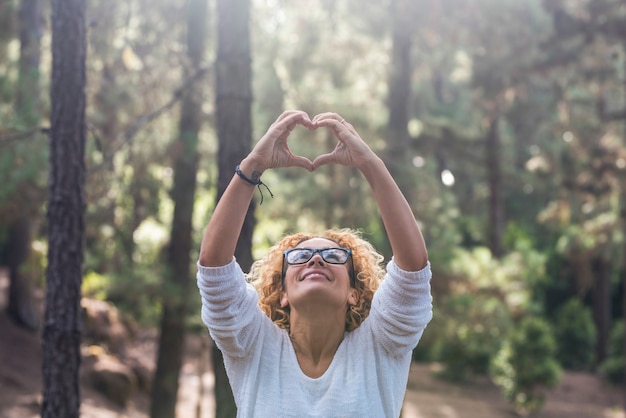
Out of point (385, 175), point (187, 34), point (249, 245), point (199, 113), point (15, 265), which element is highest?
point (187, 34)

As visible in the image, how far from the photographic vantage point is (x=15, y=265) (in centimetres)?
1481

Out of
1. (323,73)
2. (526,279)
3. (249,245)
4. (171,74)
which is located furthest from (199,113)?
(526,279)

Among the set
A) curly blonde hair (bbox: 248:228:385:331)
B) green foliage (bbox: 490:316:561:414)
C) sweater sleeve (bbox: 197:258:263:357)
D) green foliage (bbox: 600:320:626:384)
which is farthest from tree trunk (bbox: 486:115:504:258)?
sweater sleeve (bbox: 197:258:263:357)

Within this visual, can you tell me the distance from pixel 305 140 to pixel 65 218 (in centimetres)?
971

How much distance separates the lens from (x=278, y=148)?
2434 millimetres

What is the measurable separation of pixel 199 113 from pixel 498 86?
22.7ft

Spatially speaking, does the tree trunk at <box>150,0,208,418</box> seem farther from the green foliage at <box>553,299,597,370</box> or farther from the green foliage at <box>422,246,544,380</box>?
the green foliage at <box>553,299,597,370</box>

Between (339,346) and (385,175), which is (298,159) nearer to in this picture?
(385,175)

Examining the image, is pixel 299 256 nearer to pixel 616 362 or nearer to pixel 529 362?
pixel 529 362

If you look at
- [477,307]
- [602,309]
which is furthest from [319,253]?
[602,309]

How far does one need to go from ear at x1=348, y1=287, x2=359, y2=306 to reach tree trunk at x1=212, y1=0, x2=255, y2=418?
326cm

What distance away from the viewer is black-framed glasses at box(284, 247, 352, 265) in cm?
253

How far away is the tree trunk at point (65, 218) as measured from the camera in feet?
15.1

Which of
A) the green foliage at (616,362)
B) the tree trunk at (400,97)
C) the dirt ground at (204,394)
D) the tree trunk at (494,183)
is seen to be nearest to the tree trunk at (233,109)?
the dirt ground at (204,394)
